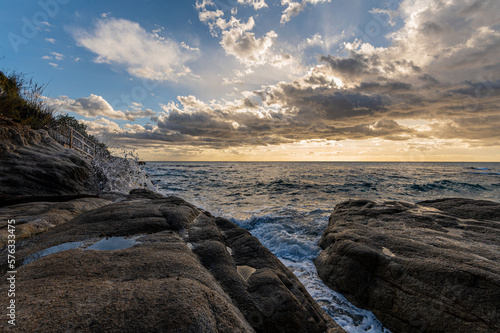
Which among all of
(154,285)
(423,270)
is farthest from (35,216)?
(423,270)

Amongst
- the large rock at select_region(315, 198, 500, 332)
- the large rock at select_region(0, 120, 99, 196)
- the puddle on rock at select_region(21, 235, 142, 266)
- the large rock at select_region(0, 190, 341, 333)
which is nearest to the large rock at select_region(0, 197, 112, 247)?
the large rock at select_region(0, 190, 341, 333)

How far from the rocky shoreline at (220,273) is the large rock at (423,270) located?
0.05ft

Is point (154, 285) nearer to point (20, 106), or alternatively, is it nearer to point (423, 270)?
point (423, 270)

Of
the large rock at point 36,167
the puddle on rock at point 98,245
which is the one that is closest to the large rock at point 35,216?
the puddle on rock at point 98,245

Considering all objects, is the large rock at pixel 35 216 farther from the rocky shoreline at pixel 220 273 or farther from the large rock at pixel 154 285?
the large rock at pixel 154 285

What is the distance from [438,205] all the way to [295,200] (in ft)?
26.8

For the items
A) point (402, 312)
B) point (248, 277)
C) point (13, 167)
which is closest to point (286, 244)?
point (402, 312)

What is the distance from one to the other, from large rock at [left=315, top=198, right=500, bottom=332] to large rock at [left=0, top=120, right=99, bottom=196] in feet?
31.8

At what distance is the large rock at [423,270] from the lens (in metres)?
3.28

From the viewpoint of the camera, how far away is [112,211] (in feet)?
16.4

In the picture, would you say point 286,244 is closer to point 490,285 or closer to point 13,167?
point 490,285

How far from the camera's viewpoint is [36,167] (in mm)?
8289

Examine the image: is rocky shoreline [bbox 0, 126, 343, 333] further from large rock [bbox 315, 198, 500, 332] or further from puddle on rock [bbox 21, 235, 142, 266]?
large rock [bbox 315, 198, 500, 332]

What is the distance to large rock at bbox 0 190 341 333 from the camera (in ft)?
5.63
